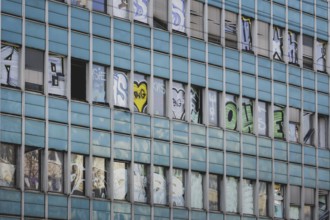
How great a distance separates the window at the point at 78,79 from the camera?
5000cm

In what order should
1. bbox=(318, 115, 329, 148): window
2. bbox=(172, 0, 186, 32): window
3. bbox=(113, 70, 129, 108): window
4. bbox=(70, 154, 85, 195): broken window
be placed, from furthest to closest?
bbox=(318, 115, 329, 148): window, bbox=(172, 0, 186, 32): window, bbox=(113, 70, 129, 108): window, bbox=(70, 154, 85, 195): broken window

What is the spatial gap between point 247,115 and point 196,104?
352 centimetres

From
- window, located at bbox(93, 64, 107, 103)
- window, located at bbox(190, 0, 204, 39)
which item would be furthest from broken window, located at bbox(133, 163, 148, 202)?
window, located at bbox(190, 0, 204, 39)

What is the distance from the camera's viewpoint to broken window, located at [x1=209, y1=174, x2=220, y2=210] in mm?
55969

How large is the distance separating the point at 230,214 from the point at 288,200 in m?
4.24

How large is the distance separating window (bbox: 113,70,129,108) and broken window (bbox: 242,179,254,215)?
27.5 feet

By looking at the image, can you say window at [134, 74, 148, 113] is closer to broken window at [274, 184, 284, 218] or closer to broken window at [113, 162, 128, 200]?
broken window at [113, 162, 128, 200]

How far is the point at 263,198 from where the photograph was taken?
59.0 m

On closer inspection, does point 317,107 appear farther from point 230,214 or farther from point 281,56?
point 230,214

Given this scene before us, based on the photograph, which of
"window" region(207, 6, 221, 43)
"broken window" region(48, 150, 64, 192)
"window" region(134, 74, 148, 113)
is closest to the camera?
"broken window" region(48, 150, 64, 192)

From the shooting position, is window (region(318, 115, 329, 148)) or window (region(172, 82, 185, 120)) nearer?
window (region(172, 82, 185, 120))

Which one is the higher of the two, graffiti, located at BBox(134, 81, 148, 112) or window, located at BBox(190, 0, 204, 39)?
window, located at BBox(190, 0, 204, 39)

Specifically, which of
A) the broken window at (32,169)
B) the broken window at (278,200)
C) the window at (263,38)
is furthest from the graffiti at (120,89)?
the broken window at (278,200)

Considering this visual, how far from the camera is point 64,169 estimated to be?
49000 millimetres
